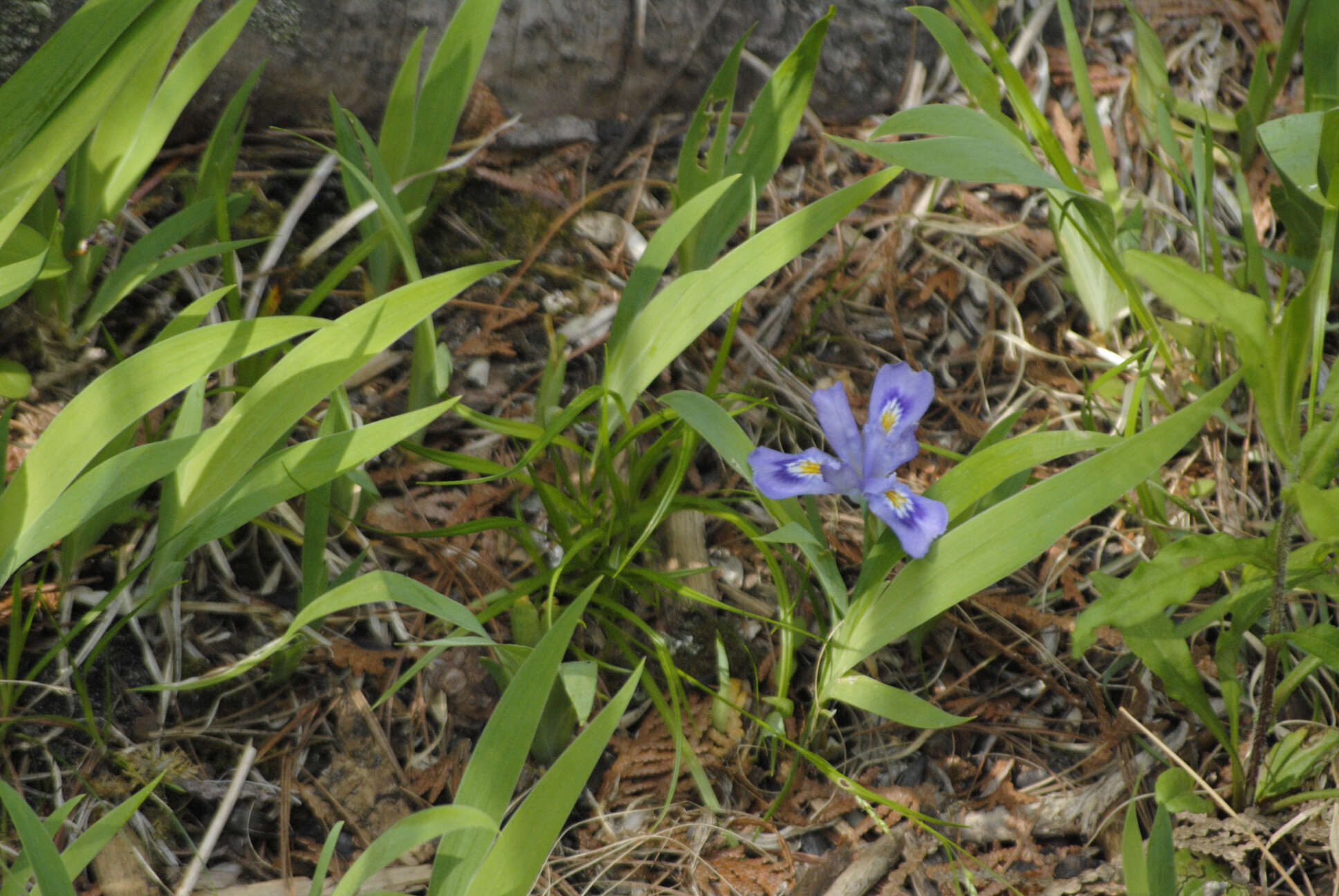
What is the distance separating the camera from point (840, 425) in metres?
1.22

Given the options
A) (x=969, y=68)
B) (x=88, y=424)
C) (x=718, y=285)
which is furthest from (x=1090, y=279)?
(x=88, y=424)

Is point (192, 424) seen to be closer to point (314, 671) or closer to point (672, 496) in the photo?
point (314, 671)

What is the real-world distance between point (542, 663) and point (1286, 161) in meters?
1.04

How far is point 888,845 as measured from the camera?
128 centimetres

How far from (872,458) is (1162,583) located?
12.8 inches

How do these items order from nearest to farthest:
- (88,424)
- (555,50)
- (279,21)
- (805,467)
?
1. (88,424)
2. (805,467)
3. (279,21)
4. (555,50)

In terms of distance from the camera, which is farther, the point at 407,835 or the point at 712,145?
the point at 712,145

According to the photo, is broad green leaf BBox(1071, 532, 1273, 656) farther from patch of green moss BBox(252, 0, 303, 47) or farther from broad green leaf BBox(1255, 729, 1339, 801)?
patch of green moss BBox(252, 0, 303, 47)

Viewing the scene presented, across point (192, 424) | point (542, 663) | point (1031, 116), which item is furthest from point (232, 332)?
point (1031, 116)

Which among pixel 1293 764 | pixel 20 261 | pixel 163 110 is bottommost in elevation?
pixel 1293 764

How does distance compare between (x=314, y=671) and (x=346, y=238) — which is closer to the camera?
(x=314, y=671)

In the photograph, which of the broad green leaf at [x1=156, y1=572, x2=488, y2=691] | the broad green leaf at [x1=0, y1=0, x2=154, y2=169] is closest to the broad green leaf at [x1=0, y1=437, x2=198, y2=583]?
the broad green leaf at [x1=156, y1=572, x2=488, y2=691]

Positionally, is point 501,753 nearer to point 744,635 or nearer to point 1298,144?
point 744,635

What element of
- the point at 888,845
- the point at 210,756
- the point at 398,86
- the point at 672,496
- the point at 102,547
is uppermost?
the point at 398,86
